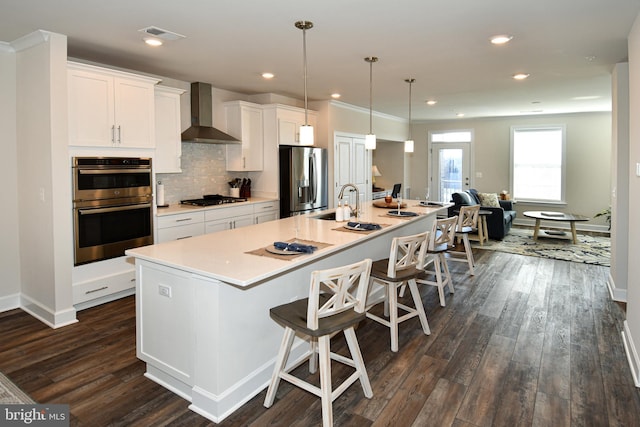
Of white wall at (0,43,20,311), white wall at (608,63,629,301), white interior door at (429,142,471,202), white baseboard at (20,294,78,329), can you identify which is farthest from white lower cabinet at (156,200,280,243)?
white interior door at (429,142,471,202)

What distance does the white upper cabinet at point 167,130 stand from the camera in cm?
448

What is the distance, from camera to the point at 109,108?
3.81 meters

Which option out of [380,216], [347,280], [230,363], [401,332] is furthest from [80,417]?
[380,216]

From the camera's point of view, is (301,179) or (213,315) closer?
(213,315)

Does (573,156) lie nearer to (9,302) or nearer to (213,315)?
(213,315)

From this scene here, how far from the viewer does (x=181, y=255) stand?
2.45m

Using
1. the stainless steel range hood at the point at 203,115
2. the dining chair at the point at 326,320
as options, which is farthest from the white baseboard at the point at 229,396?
the stainless steel range hood at the point at 203,115

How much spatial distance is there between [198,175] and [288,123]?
1521mm

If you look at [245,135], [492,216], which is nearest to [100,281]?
[245,135]

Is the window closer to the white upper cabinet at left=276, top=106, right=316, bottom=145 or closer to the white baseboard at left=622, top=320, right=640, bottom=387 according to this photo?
the white upper cabinet at left=276, top=106, right=316, bottom=145

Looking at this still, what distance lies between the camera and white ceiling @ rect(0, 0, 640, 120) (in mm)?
2789

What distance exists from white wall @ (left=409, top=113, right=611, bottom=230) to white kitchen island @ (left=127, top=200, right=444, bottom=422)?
25.6ft

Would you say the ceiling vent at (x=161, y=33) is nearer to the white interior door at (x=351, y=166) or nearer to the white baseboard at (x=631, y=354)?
the white interior door at (x=351, y=166)

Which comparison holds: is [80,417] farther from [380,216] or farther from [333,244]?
[380,216]
